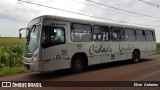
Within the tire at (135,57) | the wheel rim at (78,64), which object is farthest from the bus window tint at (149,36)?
the wheel rim at (78,64)

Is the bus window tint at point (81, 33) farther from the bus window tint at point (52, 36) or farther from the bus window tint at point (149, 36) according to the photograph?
the bus window tint at point (149, 36)

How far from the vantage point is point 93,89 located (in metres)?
8.34

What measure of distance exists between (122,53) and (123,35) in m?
1.32

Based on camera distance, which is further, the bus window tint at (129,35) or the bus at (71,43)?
the bus window tint at (129,35)

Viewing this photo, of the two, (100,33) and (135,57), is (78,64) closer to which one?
(100,33)

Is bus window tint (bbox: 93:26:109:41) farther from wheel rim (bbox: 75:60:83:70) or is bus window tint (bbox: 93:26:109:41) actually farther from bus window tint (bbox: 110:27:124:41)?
wheel rim (bbox: 75:60:83:70)

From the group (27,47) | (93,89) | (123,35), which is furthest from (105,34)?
(93,89)

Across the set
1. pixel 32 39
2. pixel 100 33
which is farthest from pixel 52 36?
pixel 100 33

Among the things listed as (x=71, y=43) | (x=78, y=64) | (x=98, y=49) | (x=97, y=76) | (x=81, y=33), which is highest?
(x=81, y=33)

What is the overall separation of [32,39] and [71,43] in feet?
6.73

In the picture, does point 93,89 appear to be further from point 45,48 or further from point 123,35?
point 123,35

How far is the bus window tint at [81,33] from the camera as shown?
12656 millimetres

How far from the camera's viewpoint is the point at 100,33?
14.6m

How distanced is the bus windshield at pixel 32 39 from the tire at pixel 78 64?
7.55ft
